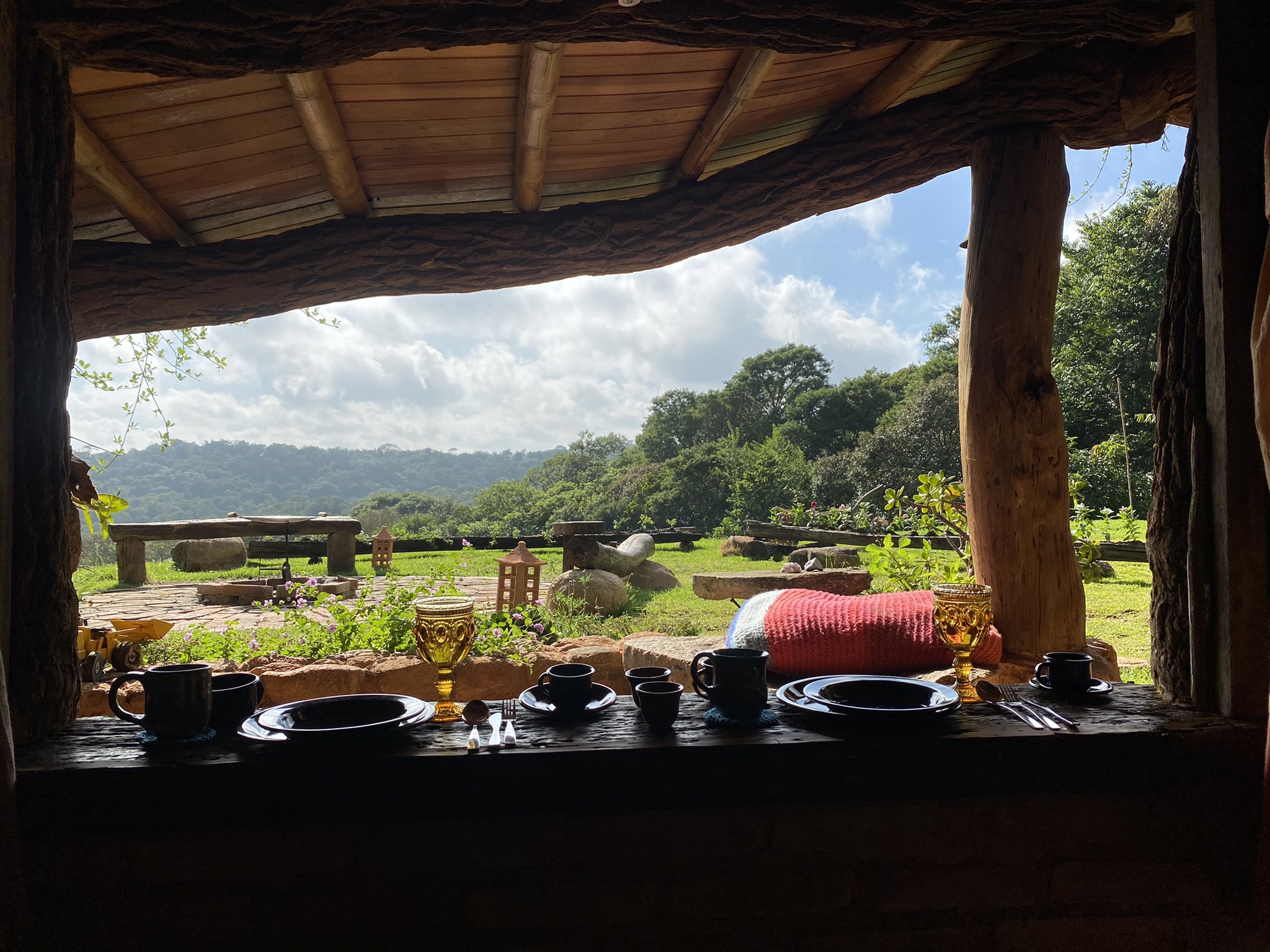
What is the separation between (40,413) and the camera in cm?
123

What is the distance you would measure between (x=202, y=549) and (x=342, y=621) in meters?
5.59

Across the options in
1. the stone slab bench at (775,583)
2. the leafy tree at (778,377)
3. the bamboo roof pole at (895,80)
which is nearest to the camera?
the bamboo roof pole at (895,80)

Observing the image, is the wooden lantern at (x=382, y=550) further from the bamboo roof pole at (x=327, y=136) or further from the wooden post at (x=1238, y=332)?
the wooden post at (x=1238, y=332)

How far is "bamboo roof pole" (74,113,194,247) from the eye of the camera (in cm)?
187

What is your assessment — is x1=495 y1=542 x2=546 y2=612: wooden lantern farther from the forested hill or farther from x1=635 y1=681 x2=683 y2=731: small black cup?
the forested hill

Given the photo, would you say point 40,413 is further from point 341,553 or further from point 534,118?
point 341,553

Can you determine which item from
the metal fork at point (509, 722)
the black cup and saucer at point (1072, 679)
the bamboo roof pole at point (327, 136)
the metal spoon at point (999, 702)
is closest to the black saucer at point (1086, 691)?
the black cup and saucer at point (1072, 679)

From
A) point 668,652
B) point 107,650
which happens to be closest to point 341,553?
point 107,650

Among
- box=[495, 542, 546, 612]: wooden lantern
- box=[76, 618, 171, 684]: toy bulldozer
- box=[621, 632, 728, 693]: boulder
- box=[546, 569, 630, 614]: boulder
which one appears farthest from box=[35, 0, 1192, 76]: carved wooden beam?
box=[546, 569, 630, 614]: boulder

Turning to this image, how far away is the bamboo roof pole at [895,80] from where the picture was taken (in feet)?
6.12

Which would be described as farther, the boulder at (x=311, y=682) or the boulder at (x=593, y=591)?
the boulder at (x=593, y=591)

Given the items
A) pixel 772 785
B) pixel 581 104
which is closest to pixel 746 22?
pixel 581 104

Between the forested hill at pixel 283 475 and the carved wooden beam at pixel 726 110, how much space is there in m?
22.8

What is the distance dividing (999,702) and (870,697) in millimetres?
236
